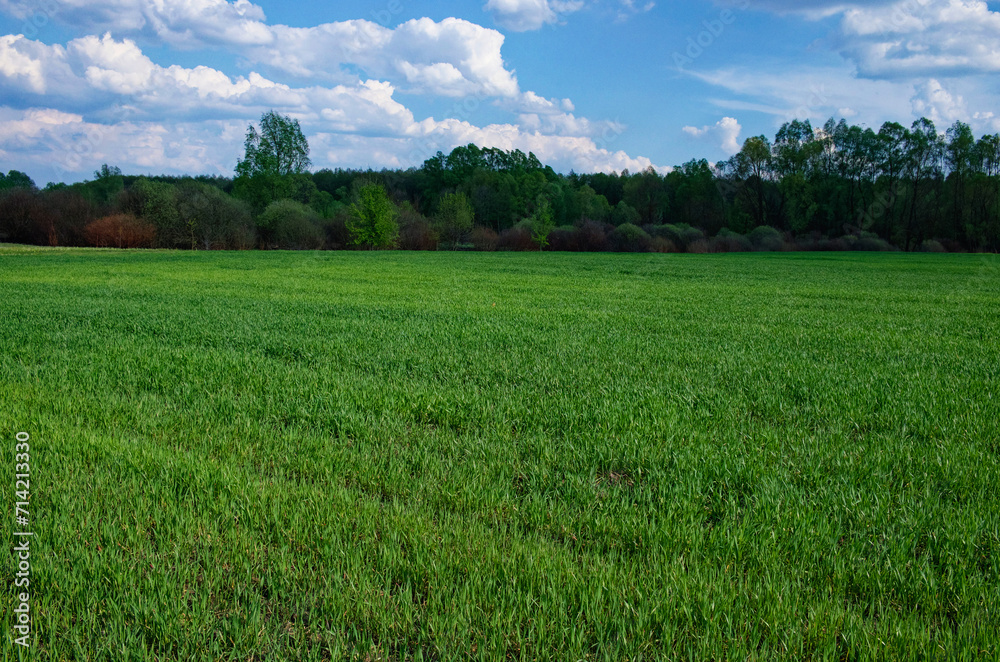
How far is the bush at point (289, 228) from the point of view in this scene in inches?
2036

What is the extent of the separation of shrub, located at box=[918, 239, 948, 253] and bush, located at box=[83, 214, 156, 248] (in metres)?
69.0

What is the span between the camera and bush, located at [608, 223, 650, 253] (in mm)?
53844

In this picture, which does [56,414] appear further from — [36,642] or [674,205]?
[674,205]

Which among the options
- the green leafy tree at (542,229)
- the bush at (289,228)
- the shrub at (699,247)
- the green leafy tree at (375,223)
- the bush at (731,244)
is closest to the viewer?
the bush at (289,228)

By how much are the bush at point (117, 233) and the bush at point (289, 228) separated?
917 centimetres

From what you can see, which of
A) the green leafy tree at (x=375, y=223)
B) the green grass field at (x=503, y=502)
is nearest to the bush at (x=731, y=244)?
the green leafy tree at (x=375, y=223)

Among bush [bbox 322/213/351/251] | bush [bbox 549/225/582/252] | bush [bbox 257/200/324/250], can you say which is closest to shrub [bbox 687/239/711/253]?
bush [bbox 549/225/582/252]

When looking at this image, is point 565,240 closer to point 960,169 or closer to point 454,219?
point 454,219

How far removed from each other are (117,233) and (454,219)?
1162 inches

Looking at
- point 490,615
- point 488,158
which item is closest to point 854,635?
point 490,615

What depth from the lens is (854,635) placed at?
201cm

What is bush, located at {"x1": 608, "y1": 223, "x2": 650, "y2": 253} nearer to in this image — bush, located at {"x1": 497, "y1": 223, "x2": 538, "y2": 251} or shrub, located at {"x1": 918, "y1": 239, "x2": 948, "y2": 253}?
bush, located at {"x1": 497, "y1": 223, "x2": 538, "y2": 251}

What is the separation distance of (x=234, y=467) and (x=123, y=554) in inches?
34.7

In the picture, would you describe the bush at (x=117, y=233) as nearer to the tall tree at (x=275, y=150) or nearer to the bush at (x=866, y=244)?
the tall tree at (x=275, y=150)
